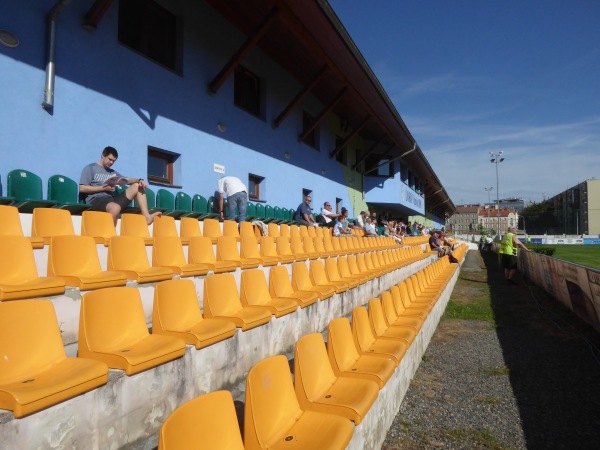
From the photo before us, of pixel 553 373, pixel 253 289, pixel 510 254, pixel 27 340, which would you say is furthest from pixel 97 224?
pixel 510 254

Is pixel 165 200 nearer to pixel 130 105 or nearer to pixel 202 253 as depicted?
pixel 130 105

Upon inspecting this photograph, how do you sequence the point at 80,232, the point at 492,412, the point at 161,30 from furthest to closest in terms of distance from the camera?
the point at 161,30
the point at 80,232
the point at 492,412

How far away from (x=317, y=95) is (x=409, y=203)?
39.0ft

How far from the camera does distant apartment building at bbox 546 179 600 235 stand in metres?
55.7

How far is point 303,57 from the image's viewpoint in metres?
9.66

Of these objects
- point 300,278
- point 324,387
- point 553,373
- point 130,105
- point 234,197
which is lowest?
point 553,373

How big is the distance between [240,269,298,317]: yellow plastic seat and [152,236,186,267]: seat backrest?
724 mm

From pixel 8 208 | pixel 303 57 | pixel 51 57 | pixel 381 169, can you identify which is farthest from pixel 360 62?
pixel 381 169

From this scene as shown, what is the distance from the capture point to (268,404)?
1.67m

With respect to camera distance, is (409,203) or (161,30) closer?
(161,30)

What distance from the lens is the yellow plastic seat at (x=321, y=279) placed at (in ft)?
15.2

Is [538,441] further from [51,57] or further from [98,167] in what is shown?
[51,57]

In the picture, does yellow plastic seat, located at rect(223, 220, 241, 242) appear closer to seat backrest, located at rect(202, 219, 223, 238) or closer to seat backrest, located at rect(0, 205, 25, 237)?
seat backrest, located at rect(202, 219, 223, 238)

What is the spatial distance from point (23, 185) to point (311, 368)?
4.00 m
